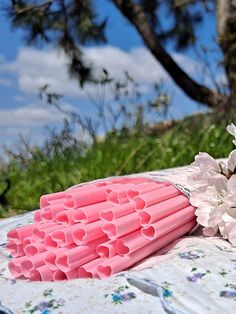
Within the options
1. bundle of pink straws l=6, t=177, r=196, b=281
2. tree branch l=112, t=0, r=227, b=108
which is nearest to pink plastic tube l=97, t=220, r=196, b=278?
bundle of pink straws l=6, t=177, r=196, b=281

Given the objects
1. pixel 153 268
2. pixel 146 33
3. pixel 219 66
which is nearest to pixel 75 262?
pixel 153 268

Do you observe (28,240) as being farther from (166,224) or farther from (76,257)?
(166,224)

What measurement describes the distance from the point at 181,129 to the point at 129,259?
3.36 metres

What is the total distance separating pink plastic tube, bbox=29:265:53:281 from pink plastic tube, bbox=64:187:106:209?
0.22m

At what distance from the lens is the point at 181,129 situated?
4.98 m

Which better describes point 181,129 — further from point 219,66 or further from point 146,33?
point 146,33

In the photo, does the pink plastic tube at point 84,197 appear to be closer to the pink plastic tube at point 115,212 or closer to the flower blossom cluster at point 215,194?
the pink plastic tube at point 115,212

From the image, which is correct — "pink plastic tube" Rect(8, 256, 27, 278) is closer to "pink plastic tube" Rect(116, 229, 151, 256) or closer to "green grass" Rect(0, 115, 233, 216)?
"pink plastic tube" Rect(116, 229, 151, 256)

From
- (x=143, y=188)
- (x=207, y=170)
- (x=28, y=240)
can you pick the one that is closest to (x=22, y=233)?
(x=28, y=240)

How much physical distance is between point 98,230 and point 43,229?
0.61 feet

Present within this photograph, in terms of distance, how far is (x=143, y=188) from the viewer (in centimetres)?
189

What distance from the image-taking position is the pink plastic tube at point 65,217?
1.83 meters

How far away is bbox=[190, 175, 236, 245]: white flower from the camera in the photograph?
5.78 feet

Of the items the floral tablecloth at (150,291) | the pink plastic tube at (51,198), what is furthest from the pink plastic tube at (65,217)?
the floral tablecloth at (150,291)
